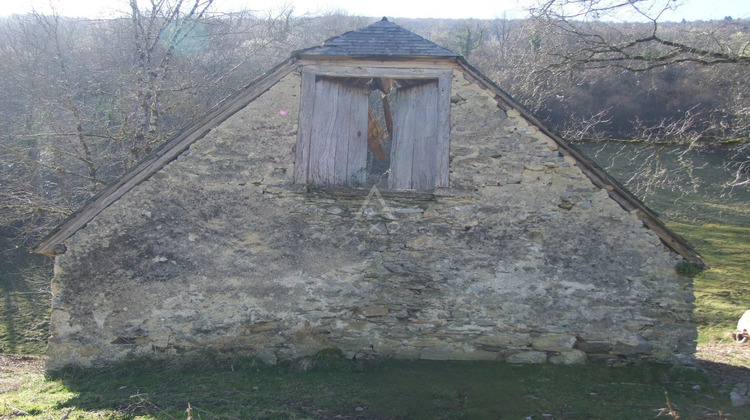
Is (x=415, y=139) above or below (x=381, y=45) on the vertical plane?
below

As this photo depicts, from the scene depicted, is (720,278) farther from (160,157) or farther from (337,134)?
(160,157)

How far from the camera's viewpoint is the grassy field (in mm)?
5918

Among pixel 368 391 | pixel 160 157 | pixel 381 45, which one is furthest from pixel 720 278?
pixel 160 157

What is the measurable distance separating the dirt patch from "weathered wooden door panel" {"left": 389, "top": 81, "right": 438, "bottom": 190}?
17.9 ft

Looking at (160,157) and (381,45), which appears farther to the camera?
(381,45)

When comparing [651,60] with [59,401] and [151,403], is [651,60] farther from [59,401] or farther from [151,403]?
[59,401]

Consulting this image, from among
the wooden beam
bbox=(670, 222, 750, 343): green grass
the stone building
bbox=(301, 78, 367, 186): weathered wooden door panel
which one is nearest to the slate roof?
the stone building

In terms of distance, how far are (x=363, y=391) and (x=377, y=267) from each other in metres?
1.54

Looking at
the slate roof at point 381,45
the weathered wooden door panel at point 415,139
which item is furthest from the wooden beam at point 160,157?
the weathered wooden door panel at point 415,139

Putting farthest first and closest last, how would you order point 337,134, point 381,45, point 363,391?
point 337,134, point 381,45, point 363,391

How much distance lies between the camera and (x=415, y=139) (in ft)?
25.4

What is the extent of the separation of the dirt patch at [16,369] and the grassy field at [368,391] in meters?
0.05

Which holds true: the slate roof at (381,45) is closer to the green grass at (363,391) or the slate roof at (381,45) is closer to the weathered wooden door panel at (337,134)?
the weathered wooden door panel at (337,134)

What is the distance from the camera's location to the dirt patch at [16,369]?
23.7ft
